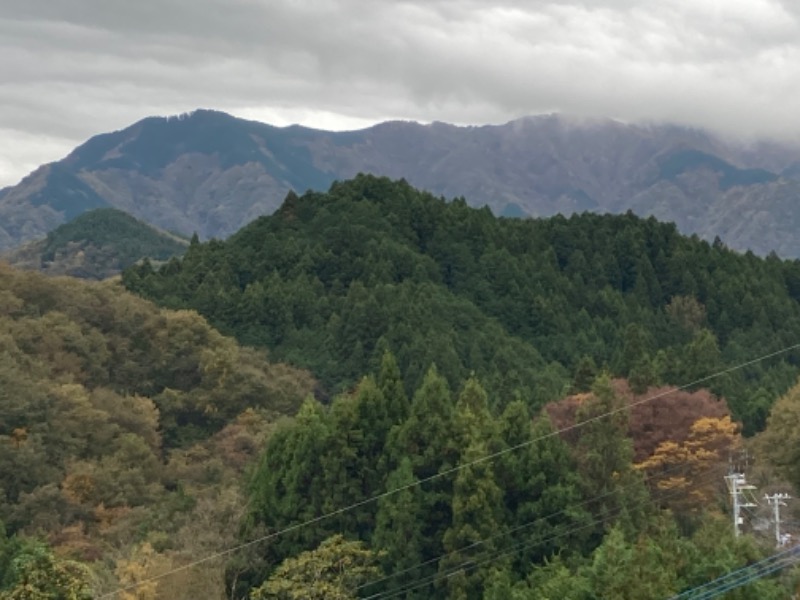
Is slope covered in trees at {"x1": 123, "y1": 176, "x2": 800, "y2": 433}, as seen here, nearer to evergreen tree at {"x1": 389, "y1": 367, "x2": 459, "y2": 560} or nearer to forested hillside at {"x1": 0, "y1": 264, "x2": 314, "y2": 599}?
forested hillside at {"x1": 0, "y1": 264, "x2": 314, "y2": 599}

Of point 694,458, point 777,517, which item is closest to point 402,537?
point 777,517

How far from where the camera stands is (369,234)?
285 ft

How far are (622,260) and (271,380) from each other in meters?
41.2

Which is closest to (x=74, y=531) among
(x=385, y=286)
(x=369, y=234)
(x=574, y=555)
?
(x=574, y=555)

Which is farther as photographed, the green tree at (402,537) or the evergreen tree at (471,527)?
the green tree at (402,537)

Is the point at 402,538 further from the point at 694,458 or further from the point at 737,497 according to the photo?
the point at 694,458

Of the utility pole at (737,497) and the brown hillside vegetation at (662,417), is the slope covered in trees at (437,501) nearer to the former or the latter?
the utility pole at (737,497)

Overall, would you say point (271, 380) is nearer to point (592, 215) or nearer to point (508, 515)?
point (508, 515)

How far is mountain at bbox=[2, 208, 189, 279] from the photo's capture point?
17475 cm

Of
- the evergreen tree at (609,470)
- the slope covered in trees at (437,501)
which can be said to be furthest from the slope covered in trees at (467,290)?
the slope covered in trees at (437,501)

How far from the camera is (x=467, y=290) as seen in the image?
8694 cm

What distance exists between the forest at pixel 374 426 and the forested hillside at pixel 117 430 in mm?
111

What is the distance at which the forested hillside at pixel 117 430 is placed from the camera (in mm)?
37188

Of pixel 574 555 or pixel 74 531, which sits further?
pixel 74 531
